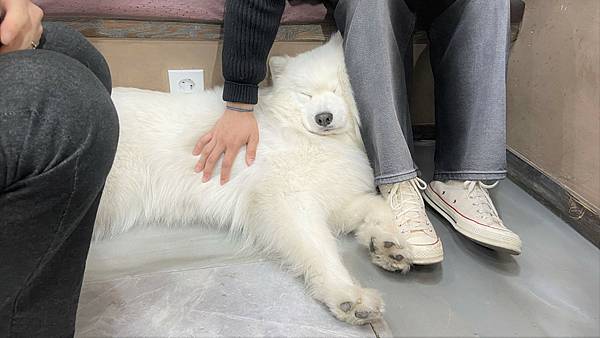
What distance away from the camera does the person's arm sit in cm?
136

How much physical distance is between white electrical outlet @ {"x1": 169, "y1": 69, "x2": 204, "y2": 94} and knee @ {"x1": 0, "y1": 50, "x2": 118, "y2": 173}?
1.09 metres

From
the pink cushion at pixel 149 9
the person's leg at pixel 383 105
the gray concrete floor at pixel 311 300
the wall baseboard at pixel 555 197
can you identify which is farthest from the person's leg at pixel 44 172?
the wall baseboard at pixel 555 197

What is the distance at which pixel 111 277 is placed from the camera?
4.18 feet

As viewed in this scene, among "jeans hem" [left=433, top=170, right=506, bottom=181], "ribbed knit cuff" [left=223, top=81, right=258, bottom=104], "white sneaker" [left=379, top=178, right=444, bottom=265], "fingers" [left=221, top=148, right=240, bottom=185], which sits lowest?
"white sneaker" [left=379, top=178, right=444, bottom=265]

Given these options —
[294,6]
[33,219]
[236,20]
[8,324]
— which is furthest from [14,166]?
[294,6]

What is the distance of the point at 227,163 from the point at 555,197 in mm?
1070

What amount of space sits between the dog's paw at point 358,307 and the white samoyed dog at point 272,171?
0.20 m

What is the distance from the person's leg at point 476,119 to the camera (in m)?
1.40

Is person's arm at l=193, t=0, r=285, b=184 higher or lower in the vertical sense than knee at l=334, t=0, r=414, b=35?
lower

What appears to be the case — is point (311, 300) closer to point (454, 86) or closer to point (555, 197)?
point (454, 86)

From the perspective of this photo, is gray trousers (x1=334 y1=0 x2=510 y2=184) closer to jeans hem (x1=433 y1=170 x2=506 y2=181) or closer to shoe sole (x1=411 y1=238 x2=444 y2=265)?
jeans hem (x1=433 y1=170 x2=506 y2=181)

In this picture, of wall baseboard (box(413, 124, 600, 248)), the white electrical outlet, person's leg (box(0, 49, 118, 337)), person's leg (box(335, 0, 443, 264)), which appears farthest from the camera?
the white electrical outlet

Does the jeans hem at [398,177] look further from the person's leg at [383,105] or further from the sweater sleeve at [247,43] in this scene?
the sweater sleeve at [247,43]

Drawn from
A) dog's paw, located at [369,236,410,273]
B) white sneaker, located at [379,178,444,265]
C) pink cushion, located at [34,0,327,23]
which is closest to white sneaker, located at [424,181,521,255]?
white sneaker, located at [379,178,444,265]
